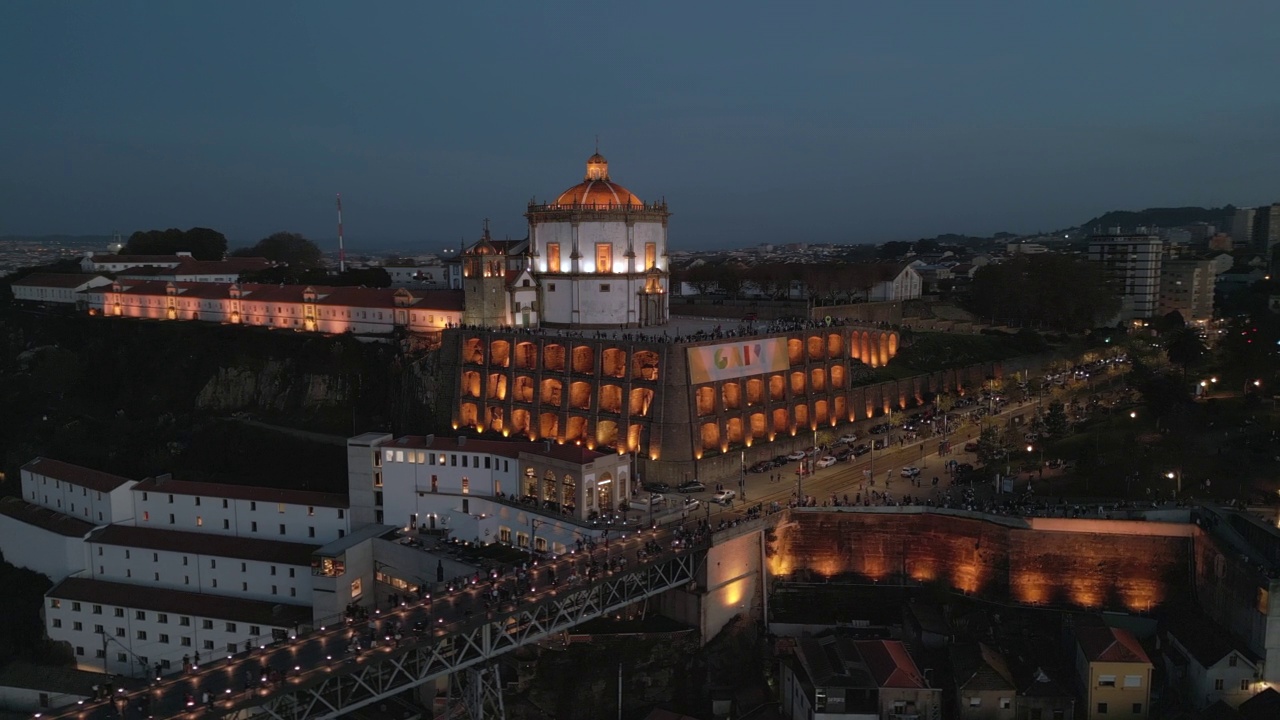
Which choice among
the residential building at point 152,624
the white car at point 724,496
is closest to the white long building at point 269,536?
the residential building at point 152,624

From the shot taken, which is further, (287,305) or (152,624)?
(287,305)

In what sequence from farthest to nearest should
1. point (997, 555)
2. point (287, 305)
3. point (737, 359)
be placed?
point (287, 305) < point (737, 359) < point (997, 555)

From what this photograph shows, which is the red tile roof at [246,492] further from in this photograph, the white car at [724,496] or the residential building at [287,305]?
the white car at [724,496]

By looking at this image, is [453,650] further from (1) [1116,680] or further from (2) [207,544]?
(1) [1116,680]

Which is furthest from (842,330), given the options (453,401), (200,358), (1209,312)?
(1209,312)

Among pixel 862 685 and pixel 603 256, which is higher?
pixel 603 256

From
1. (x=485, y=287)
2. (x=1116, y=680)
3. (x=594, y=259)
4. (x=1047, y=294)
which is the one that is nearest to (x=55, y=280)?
(x=485, y=287)
